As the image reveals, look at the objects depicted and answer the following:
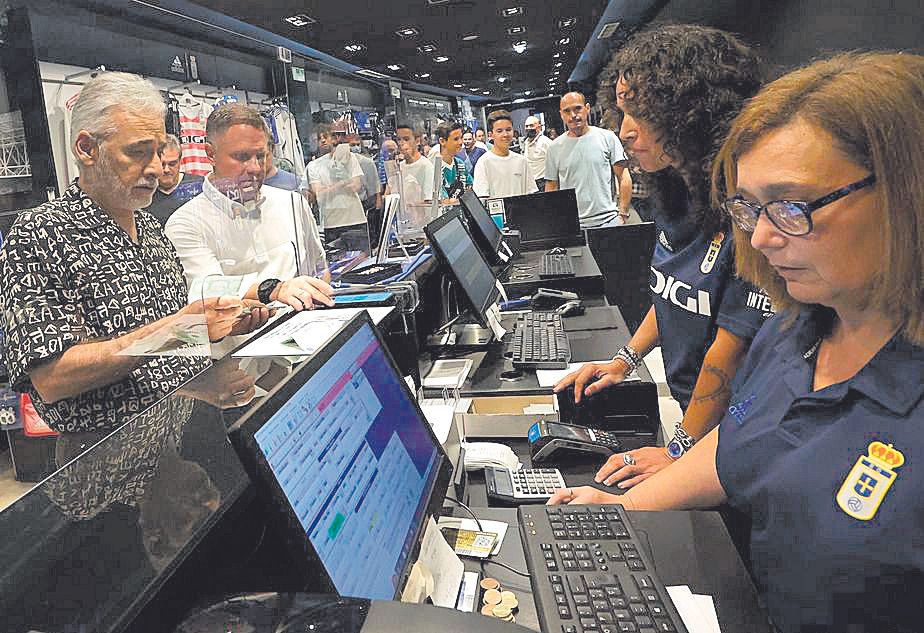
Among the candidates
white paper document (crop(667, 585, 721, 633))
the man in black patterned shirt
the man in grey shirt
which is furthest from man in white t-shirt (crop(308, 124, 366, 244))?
the man in grey shirt

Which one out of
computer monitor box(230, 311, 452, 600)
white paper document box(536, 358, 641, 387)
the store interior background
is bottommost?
white paper document box(536, 358, 641, 387)

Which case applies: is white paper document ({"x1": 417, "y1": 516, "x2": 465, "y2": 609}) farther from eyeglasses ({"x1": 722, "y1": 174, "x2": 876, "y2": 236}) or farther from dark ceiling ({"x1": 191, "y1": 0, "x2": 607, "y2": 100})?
dark ceiling ({"x1": 191, "y1": 0, "x2": 607, "y2": 100})

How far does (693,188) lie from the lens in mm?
1571

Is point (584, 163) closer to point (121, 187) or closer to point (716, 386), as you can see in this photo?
point (716, 386)

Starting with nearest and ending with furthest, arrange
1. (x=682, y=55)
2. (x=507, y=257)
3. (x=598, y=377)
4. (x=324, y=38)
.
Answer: (x=682, y=55) → (x=598, y=377) → (x=507, y=257) → (x=324, y=38)

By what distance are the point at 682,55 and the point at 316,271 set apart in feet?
5.35

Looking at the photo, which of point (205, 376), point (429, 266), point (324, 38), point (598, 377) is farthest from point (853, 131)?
point (324, 38)

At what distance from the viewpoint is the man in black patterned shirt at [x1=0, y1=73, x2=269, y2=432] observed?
1381 mm

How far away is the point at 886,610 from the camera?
0.79m

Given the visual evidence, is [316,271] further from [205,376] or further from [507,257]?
[507,257]

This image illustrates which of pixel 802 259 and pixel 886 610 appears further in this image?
pixel 802 259

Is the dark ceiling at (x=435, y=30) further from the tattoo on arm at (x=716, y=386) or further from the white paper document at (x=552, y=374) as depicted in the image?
the tattoo on arm at (x=716, y=386)

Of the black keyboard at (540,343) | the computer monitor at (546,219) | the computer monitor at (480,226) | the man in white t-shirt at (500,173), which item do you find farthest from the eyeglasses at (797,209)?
the man in white t-shirt at (500,173)

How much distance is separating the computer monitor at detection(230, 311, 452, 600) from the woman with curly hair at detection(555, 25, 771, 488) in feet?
2.08
